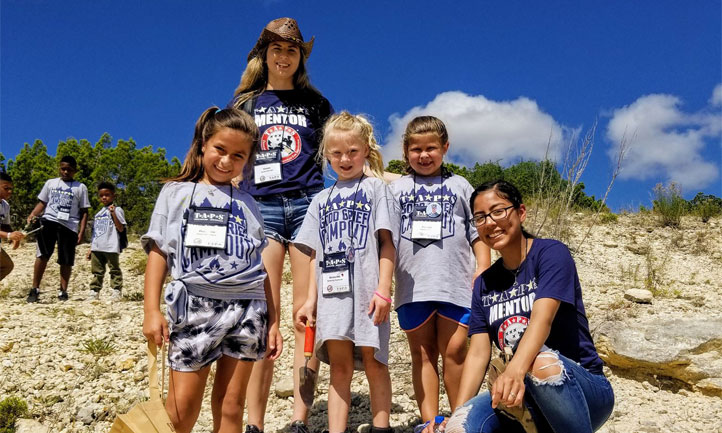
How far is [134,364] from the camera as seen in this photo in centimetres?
478

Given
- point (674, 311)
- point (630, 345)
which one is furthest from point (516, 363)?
point (674, 311)

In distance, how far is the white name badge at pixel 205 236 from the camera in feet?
7.20

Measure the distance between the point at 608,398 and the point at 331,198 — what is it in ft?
4.99

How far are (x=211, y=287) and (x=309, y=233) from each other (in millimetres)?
708

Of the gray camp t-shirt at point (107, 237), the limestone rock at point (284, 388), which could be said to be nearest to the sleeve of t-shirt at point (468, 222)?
the limestone rock at point (284, 388)

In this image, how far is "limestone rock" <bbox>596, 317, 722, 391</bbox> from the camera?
388cm

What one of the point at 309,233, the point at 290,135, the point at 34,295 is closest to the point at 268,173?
the point at 290,135

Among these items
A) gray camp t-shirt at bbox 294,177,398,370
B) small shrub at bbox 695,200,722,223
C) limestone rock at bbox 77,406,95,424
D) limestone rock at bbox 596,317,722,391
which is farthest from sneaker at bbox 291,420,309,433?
small shrub at bbox 695,200,722,223

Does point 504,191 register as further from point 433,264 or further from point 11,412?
point 11,412

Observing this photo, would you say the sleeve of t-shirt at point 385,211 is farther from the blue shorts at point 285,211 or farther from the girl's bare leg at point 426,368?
the girl's bare leg at point 426,368

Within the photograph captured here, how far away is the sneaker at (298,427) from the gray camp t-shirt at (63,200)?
5938mm

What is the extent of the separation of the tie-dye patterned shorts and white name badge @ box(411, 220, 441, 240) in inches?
39.5

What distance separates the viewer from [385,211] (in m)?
2.71

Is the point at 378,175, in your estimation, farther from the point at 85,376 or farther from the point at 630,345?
the point at 85,376
